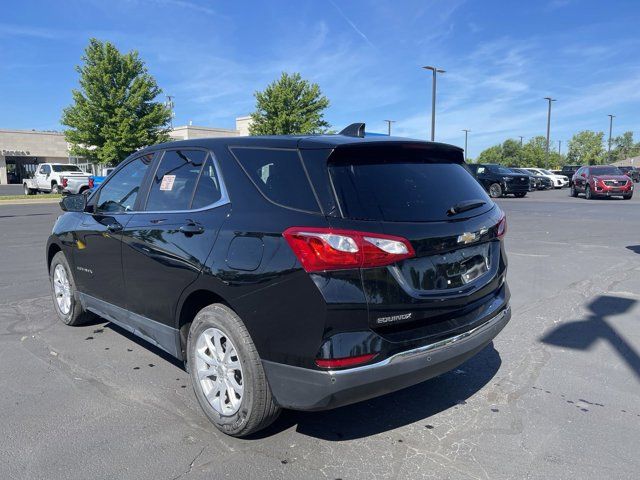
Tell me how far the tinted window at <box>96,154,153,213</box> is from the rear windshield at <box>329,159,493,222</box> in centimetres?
203

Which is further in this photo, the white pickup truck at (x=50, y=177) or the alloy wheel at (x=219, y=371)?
the white pickup truck at (x=50, y=177)

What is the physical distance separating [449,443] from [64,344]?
356 cm

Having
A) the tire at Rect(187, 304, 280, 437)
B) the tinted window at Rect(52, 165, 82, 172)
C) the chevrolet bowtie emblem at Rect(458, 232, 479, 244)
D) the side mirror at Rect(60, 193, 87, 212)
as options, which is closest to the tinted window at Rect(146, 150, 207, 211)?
the tire at Rect(187, 304, 280, 437)

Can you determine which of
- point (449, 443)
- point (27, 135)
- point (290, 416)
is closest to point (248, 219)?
point (290, 416)

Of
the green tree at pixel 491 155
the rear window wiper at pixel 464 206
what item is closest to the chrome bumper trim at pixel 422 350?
the rear window wiper at pixel 464 206

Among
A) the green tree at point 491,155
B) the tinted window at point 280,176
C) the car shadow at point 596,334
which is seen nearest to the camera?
the tinted window at point 280,176

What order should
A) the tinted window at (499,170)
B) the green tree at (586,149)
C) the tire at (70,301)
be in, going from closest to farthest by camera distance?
the tire at (70,301) → the tinted window at (499,170) → the green tree at (586,149)

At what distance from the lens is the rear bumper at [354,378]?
2492mm

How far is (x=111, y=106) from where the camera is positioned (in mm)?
29531

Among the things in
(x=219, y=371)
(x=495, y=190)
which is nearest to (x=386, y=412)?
(x=219, y=371)

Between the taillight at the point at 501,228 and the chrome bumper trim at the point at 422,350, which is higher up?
the taillight at the point at 501,228

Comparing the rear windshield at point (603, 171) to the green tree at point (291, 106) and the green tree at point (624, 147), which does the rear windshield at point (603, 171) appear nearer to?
the green tree at point (291, 106)

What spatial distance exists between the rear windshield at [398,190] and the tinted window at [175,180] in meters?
1.20

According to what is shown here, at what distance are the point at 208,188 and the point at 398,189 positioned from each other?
48.8 inches
